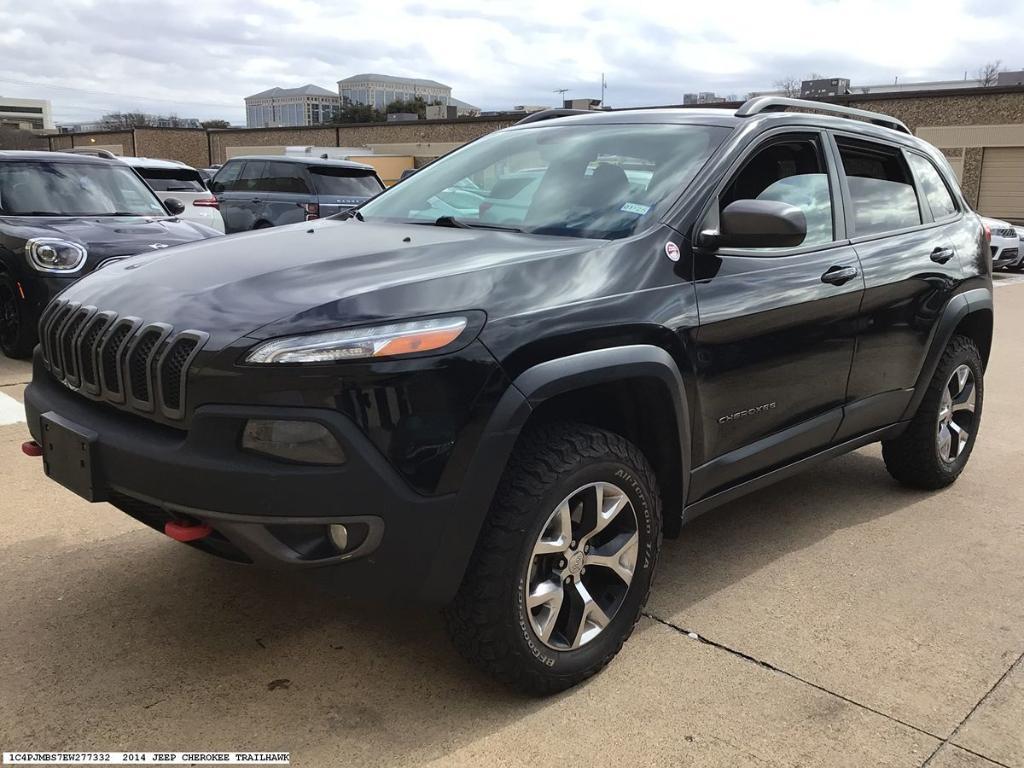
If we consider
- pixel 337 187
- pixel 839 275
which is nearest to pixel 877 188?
pixel 839 275

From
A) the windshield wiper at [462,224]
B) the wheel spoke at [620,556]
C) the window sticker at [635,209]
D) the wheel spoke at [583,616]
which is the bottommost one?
the wheel spoke at [583,616]

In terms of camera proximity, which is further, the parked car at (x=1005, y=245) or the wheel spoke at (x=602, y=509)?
the parked car at (x=1005, y=245)

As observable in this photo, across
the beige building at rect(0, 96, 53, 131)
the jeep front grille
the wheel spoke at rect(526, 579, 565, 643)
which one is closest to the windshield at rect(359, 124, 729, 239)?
the wheel spoke at rect(526, 579, 565, 643)

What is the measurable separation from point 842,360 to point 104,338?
2.72 meters

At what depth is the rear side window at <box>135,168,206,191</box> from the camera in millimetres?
12414

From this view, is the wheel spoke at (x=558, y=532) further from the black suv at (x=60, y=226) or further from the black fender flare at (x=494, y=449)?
the black suv at (x=60, y=226)

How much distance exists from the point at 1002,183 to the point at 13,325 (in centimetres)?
2986

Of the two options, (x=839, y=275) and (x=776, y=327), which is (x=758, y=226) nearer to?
(x=776, y=327)

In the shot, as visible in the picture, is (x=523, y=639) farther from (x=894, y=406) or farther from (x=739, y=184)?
(x=894, y=406)

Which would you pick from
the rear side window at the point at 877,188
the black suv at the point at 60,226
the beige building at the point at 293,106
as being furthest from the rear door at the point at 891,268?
the beige building at the point at 293,106

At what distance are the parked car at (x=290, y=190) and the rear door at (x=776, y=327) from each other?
9.88 m

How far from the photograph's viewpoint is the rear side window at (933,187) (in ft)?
14.7

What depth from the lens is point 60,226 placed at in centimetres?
702

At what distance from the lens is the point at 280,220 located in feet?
42.4
